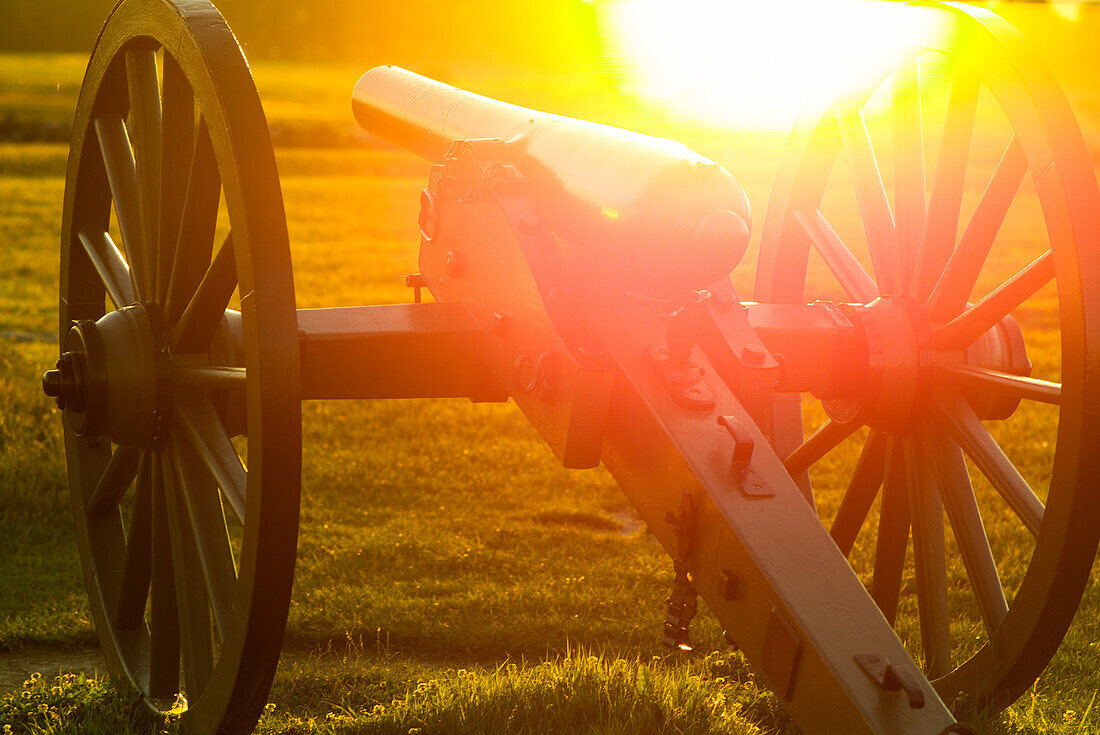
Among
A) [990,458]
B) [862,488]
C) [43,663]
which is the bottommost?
[43,663]

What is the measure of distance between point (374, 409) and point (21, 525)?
111 inches

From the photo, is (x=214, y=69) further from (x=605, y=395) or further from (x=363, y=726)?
(x=363, y=726)

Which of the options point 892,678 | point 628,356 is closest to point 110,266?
point 628,356

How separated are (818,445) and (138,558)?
2.21m

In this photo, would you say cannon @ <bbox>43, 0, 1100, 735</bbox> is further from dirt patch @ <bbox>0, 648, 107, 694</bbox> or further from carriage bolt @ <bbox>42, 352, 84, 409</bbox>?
dirt patch @ <bbox>0, 648, 107, 694</bbox>

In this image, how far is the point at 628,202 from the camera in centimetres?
338

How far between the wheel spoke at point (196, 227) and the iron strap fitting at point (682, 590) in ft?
4.72

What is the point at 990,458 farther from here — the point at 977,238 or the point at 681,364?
the point at 681,364

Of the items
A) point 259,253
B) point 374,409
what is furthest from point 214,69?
point 374,409

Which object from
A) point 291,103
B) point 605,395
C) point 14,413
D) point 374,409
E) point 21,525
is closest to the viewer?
point 605,395

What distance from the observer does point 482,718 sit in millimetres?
3898

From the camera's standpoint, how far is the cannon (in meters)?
3.10

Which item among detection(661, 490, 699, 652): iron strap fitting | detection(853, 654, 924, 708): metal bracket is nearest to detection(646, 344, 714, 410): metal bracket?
detection(661, 490, 699, 652): iron strap fitting

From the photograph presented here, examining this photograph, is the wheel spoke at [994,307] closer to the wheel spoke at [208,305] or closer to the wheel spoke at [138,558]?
the wheel spoke at [208,305]
